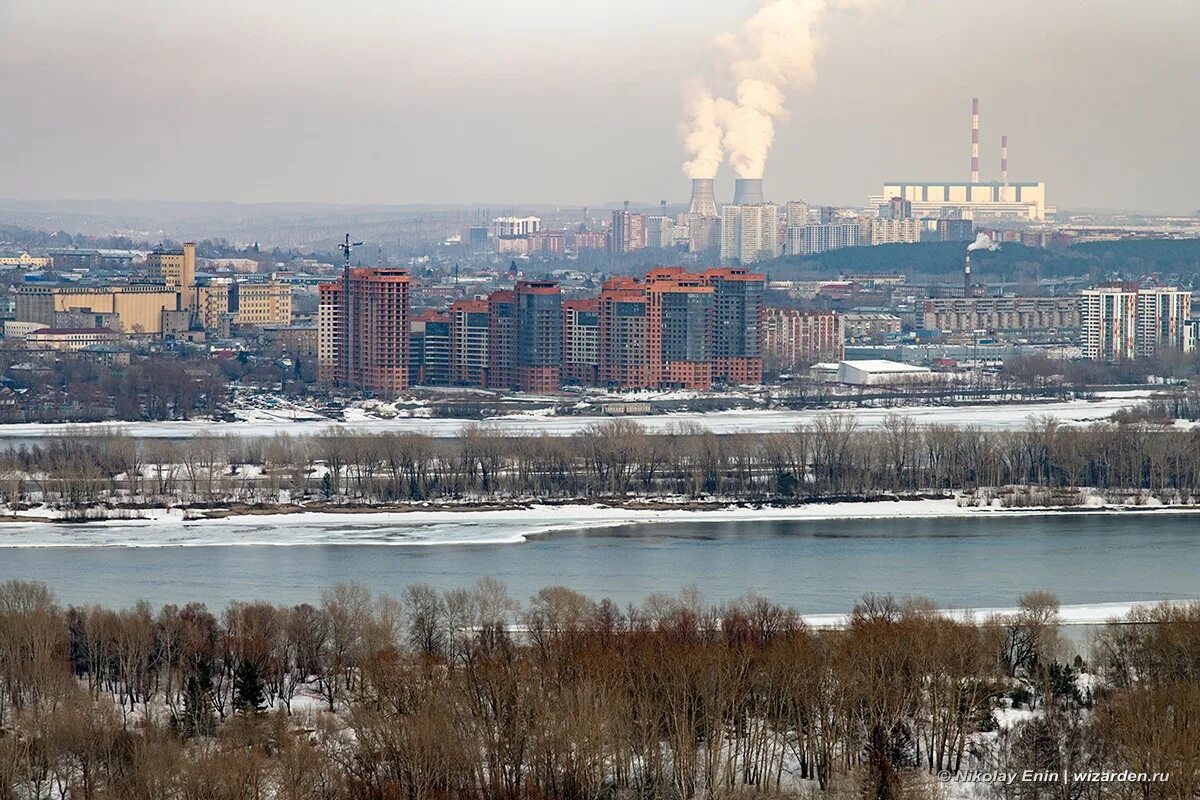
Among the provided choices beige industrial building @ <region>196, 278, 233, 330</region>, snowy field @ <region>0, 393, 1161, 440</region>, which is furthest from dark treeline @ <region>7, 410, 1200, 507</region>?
beige industrial building @ <region>196, 278, 233, 330</region>

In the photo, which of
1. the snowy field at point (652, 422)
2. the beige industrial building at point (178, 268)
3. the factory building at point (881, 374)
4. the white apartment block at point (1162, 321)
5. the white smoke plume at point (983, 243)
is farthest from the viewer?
the white smoke plume at point (983, 243)

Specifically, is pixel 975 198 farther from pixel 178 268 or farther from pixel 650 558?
pixel 650 558

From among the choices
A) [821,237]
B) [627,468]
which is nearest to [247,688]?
[627,468]

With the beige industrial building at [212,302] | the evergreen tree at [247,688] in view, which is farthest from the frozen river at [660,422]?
the beige industrial building at [212,302]

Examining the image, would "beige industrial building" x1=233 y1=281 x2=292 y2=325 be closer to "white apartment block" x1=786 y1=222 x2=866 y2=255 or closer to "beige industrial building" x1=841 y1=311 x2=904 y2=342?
"beige industrial building" x1=841 y1=311 x2=904 y2=342

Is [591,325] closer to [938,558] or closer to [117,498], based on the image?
[117,498]

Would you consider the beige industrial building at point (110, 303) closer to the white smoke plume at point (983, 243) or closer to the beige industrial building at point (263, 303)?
the beige industrial building at point (263, 303)
